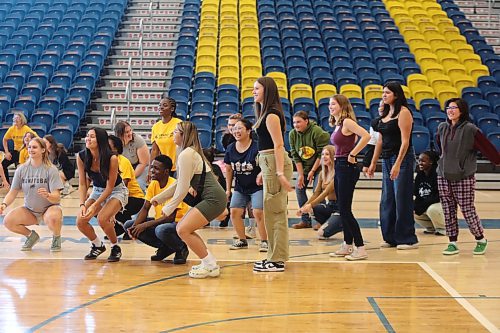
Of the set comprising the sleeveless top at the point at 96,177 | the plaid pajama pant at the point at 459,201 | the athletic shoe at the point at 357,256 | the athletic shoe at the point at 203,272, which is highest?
the sleeveless top at the point at 96,177

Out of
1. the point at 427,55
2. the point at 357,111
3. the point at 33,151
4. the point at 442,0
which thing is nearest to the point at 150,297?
the point at 33,151

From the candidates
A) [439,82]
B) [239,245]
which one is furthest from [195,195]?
[439,82]

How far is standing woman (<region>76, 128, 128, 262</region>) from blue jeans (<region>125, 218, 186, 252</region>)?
0.36 meters

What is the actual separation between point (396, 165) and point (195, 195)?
2.03 meters

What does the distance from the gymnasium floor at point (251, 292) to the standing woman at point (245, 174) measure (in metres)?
0.37

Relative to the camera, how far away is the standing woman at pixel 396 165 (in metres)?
6.79

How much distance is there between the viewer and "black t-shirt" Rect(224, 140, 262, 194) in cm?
702

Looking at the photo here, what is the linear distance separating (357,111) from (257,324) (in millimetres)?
9196

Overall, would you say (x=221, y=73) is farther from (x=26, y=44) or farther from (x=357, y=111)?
(x=26, y=44)

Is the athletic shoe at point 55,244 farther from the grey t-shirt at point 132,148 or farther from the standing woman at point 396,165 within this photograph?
the standing woman at point 396,165

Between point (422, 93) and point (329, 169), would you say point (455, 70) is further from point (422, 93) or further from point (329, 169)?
point (329, 169)

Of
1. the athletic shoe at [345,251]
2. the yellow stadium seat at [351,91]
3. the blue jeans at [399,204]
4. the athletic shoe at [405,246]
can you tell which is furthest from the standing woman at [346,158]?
the yellow stadium seat at [351,91]

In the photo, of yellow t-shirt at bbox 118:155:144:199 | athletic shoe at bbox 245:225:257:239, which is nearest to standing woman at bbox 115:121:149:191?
yellow t-shirt at bbox 118:155:144:199

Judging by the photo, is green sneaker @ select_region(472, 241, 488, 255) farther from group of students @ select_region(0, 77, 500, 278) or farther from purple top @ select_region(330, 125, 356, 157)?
purple top @ select_region(330, 125, 356, 157)
